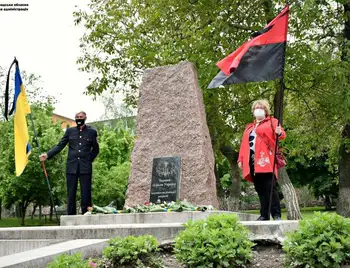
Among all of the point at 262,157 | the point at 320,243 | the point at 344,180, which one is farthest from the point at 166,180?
the point at 344,180

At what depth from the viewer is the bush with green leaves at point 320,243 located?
526cm

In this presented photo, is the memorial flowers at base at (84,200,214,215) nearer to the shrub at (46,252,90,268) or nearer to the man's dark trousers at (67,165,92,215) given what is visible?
the man's dark trousers at (67,165,92,215)

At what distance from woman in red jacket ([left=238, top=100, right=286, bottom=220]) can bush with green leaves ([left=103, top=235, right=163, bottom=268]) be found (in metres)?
3.12

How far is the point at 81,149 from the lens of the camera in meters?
10.5

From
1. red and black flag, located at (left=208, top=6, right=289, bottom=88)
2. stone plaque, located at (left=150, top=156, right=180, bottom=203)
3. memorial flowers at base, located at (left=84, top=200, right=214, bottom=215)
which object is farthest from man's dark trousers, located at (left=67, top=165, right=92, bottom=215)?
red and black flag, located at (left=208, top=6, right=289, bottom=88)

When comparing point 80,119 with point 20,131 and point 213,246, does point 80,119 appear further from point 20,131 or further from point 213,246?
point 213,246

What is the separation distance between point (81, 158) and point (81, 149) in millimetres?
164

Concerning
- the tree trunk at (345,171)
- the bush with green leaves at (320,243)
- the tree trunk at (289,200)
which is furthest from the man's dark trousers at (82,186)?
the tree trunk at (345,171)

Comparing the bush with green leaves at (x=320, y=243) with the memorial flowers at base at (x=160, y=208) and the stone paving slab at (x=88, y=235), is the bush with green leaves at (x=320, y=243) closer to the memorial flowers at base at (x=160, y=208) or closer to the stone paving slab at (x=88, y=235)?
the stone paving slab at (x=88, y=235)

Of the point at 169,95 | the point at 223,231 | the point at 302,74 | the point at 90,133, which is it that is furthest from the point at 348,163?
Result: the point at 223,231

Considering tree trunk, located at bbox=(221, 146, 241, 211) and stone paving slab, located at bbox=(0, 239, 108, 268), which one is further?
tree trunk, located at bbox=(221, 146, 241, 211)

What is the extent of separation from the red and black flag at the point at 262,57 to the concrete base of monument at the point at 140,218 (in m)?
2.05

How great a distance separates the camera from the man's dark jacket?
412 inches

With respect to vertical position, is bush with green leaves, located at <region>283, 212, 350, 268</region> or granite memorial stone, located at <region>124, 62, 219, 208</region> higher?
granite memorial stone, located at <region>124, 62, 219, 208</region>
